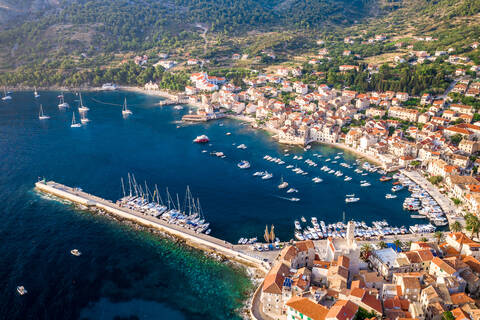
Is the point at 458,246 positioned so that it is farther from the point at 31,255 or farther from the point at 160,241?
the point at 31,255

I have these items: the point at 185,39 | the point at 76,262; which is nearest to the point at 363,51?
the point at 185,39

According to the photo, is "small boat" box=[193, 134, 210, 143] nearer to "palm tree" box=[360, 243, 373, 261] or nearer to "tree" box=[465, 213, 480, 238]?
"palm tree" box=[360, 243, 373, 261]

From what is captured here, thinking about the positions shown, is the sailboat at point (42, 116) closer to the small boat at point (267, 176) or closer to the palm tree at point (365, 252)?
the small boat at point (267, 176)

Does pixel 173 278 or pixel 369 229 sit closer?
pixel 173 278

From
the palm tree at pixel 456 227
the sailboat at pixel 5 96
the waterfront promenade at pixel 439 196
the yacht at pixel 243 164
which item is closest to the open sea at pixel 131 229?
the yacht at pixel 243 164

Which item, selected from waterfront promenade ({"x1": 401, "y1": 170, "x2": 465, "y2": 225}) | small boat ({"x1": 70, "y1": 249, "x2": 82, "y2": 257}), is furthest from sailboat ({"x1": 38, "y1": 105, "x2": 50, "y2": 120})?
waterfront promenade ({"x1": 401, "y1": 170, "x2": 465, "y2": 225})
